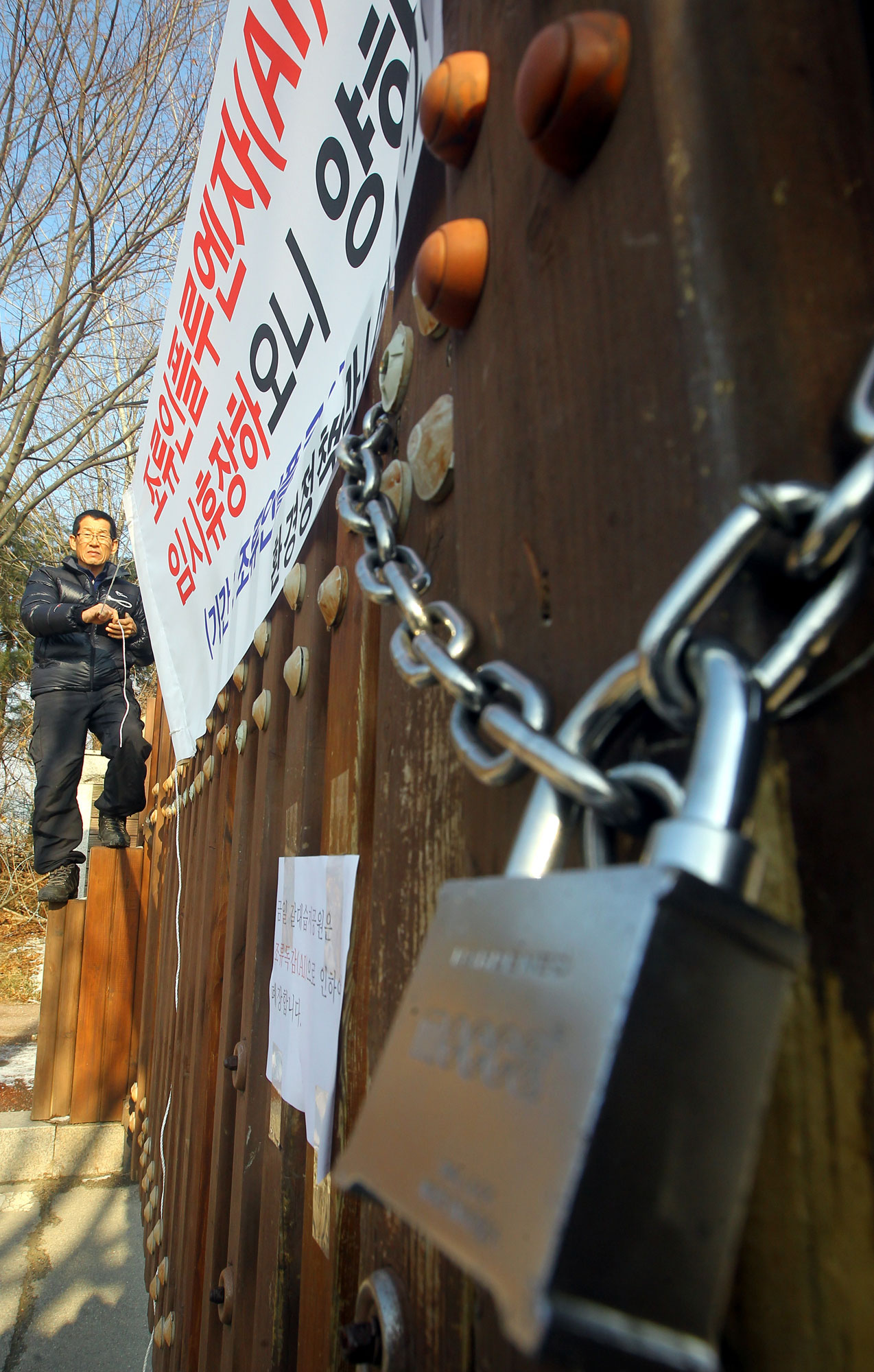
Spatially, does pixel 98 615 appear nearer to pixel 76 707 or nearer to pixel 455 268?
pixel 76 707

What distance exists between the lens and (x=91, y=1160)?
10.8ft

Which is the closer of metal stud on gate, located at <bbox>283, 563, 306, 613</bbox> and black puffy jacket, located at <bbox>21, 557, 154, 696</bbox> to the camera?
metal stud on gate, located at <bbox>283, 563, 306, 613</bbox>

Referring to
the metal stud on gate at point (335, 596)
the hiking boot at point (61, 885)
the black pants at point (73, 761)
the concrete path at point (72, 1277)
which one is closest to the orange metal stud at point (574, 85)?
the metal stud on gate at point (335, 596)

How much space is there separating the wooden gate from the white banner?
0.19 m

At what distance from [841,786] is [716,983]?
0.08m

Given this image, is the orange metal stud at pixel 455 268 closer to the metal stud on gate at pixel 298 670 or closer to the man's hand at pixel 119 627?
the metal stud on gate at pixel 298 670

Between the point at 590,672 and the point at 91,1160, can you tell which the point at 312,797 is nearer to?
the point at 590,672

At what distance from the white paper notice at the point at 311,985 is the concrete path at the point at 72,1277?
1.93 meters

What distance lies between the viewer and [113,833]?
3812 millimetres

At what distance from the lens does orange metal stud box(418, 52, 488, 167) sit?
0.48 metres

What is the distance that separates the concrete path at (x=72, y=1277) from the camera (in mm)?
2279

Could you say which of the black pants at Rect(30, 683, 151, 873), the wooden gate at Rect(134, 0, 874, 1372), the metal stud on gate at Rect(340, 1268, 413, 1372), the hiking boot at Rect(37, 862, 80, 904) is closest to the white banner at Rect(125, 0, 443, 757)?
the wooden gate at Rect(134, 0, 874, 1372)

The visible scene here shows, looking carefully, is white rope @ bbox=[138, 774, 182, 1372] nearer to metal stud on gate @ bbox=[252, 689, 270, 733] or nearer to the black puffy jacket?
metal stud on gate @ bbox=[252, 689, 270, 733]

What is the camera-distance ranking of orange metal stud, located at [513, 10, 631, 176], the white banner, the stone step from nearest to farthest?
orange metal stud, located at [513, 10, 631, 176]
the white banner
the stone step
